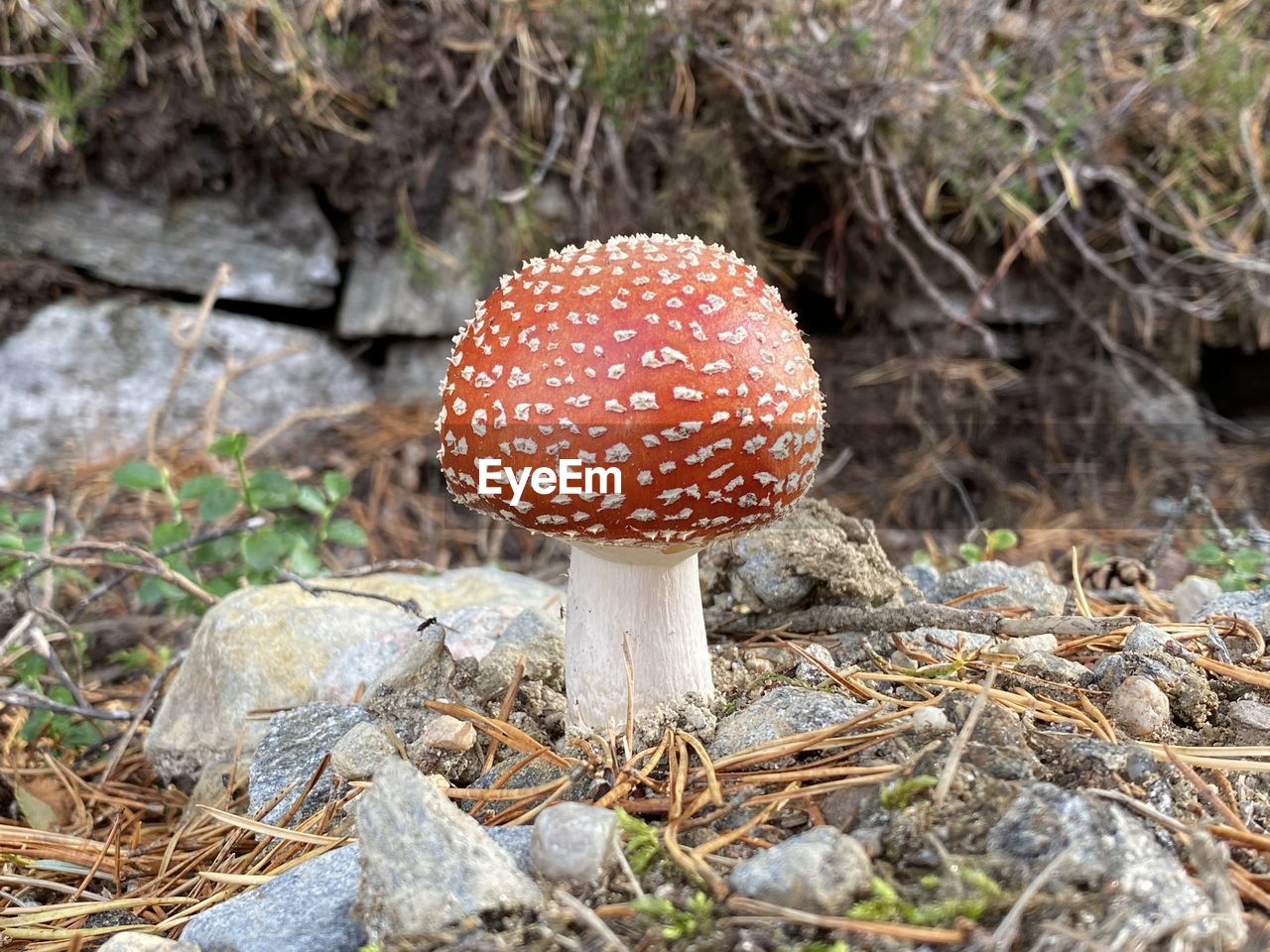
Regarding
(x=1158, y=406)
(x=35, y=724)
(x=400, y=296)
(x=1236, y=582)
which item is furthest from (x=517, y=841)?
(x=1158, y=406)

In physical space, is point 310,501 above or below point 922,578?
above

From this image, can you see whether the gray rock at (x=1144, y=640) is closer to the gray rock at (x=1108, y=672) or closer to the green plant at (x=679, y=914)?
the gray rock at (x=1108, y=672)

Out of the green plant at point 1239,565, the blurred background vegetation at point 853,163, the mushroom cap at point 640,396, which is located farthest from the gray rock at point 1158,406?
the mushroom cap at point 640,396

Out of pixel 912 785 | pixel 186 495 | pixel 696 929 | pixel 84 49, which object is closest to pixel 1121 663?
pixel 912 785

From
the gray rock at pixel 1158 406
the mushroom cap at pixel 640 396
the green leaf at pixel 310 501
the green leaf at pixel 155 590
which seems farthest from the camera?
the gray rock at pixel 1158 406

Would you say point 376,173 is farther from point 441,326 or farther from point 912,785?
point 912,785

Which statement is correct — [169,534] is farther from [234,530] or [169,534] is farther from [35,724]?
[35,724]
